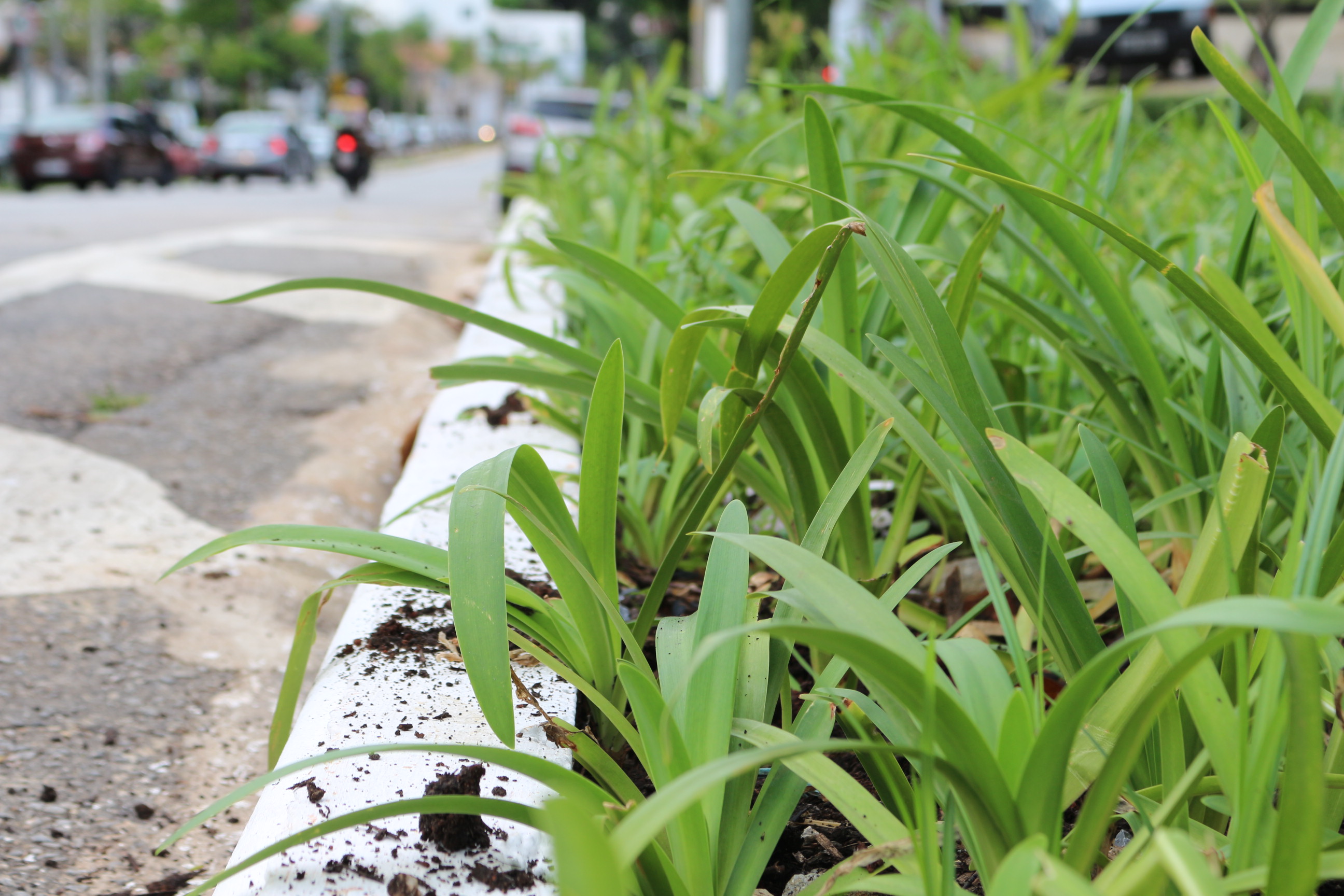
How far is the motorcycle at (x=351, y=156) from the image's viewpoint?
16.1 metres

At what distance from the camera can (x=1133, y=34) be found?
8.94 meters

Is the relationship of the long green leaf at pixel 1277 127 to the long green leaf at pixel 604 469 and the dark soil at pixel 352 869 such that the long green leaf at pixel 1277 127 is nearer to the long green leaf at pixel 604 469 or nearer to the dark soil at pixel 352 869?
the long green leaf at pixel 604 469

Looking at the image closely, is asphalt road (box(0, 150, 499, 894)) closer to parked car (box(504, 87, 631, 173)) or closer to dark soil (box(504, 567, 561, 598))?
dark soil (box(504, 567, 561, 598))

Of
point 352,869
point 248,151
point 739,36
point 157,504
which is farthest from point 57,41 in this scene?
point 352,869

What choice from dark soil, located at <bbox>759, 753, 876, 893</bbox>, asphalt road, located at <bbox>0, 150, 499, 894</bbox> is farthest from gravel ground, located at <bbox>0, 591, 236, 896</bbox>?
dark soil, located at <bbox>759, 753, 876, 893</bbox>

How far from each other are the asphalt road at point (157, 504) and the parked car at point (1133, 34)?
230 inches

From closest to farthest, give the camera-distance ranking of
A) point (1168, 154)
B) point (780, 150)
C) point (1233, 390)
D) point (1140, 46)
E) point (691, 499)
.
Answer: point (1233, 390) → point (691, 499) → point (780, 150) → point (1168, 154) → point (1140, 46)

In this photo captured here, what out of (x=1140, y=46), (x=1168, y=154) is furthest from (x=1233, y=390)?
(x=1140, y=46)

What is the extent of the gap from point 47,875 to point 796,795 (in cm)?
74

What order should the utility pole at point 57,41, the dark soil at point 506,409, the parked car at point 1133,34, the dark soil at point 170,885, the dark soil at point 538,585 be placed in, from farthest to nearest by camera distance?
the utility pole at point 57,41
the parked car at point 1133,34
the dark soil at point 506,409
the dark soil at point 538,585
the dark soil at point 170,885

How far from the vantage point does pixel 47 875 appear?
1.01m

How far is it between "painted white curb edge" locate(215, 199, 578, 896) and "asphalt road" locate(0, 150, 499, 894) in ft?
0.92

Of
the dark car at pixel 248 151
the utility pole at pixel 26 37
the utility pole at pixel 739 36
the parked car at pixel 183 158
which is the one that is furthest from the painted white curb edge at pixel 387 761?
the utility pole at pixel 26 37

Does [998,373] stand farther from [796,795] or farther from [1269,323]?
[796,795]
